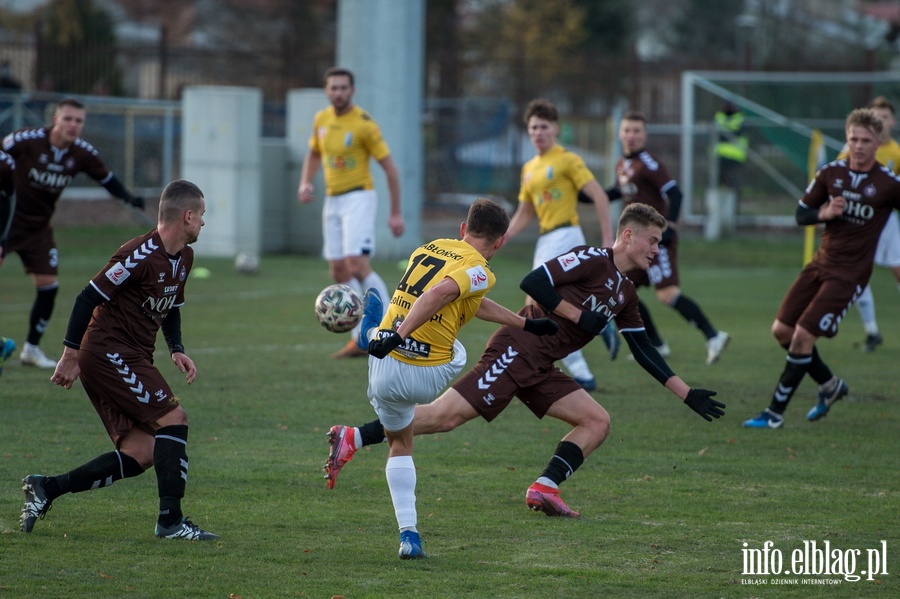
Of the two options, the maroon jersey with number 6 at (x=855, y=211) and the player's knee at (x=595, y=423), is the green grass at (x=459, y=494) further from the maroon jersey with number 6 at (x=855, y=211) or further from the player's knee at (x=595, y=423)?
the maroon jersey with number 6 at (x=855, y=211)

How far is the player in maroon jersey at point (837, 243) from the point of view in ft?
27.5

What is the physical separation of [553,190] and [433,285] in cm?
482

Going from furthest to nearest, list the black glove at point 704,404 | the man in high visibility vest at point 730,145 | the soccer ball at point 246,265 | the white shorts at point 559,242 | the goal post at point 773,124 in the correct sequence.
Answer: the goal post at point 773,124
the man in high visibility vest at point 730,145
the soccer ball at point 246,265
the white shorts at point 559,242
the black glove at point 704,404

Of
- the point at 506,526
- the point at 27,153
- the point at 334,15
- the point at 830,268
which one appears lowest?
the point at 506,526

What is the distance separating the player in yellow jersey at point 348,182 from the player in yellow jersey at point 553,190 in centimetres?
192

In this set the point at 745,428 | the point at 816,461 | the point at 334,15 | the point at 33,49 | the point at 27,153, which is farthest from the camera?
the point at 334,15

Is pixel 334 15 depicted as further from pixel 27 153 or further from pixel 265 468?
pixel 265 468

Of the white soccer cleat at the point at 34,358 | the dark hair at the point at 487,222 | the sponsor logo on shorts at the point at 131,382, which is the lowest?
the white soccer cleat at the point at 34,358

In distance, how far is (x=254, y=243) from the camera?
66.7 feet

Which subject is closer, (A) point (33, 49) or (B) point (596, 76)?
(A) point (33, 49)

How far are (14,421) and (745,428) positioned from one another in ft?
16.4

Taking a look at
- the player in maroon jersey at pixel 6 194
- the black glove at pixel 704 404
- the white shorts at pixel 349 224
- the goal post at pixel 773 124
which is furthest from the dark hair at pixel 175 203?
the goal post at pixel 773 124

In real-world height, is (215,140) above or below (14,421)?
above

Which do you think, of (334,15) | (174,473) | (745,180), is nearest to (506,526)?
(174,473)
